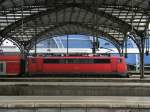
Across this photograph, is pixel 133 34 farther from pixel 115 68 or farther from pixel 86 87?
pixel 86 87

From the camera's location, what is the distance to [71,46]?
129750mm

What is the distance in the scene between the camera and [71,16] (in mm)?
79562

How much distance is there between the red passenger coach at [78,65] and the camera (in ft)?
184

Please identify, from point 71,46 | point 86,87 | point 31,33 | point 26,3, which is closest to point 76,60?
point 26,3

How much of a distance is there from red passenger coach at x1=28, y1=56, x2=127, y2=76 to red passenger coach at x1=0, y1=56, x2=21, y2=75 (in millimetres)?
1949

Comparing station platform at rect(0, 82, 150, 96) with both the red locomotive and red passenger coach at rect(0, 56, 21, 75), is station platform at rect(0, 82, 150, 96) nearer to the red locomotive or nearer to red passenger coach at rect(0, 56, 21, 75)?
red passenger coach at rect(0, 56, 21, 75)

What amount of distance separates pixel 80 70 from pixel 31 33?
43.6m

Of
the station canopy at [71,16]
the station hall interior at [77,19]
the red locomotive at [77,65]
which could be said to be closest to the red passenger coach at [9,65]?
the red locomotive at [77,65]

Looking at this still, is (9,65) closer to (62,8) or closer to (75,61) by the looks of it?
(75,61)

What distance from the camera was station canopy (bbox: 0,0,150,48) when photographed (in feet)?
207

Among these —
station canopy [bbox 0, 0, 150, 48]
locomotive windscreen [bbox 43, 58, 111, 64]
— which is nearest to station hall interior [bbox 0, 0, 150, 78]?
station canopy [bbox 0, 0, 150, 48]

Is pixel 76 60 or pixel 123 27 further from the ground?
pixel 123 27

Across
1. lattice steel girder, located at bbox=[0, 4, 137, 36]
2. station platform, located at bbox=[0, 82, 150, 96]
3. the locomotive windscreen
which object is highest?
lattice steel girder, located at bbox=[0, 4, 137, 36]

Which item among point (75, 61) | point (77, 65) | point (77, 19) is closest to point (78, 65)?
point (77, 65)
